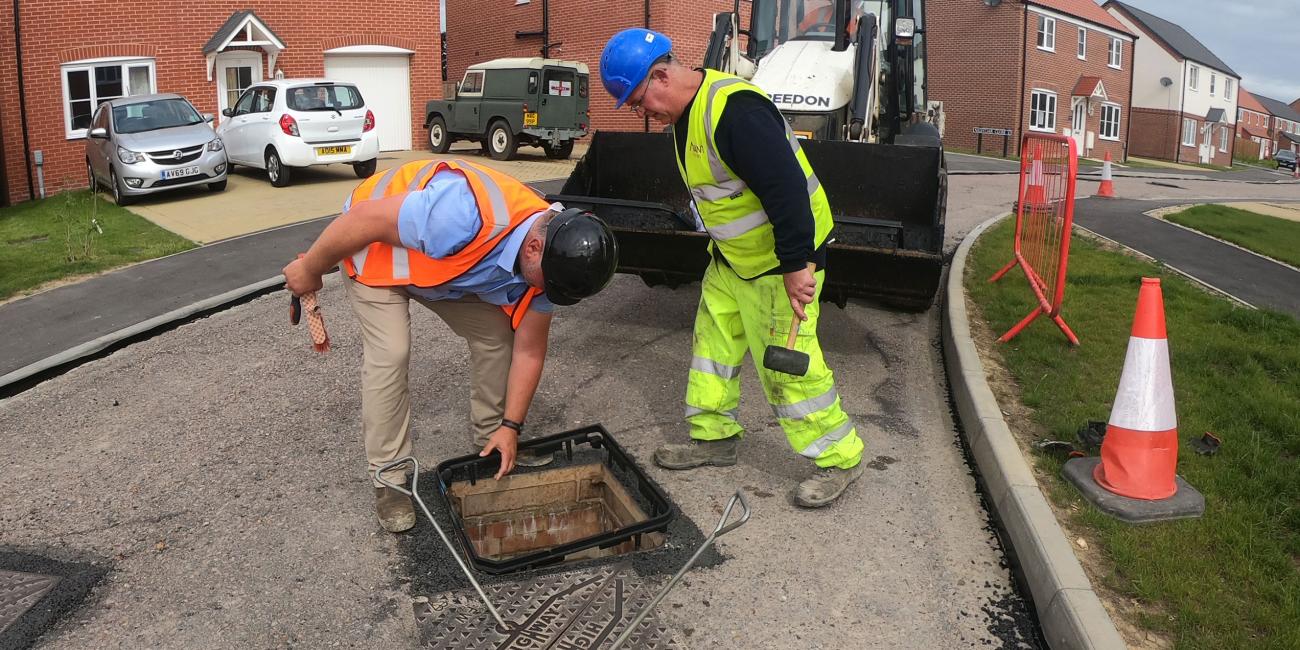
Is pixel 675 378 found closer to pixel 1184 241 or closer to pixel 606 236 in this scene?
pixel 606 236

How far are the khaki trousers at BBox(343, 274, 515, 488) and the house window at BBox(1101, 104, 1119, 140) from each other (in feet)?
148

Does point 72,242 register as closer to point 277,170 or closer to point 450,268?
point 277,170

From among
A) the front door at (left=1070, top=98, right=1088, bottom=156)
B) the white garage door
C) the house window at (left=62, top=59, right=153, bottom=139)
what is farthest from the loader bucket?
the front door at (left=1070, top=98, right=1088, bottom=156)

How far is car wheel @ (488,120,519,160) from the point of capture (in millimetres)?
19656

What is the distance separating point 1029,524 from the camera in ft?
12.2

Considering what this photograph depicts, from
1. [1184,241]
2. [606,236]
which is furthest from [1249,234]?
[606,236]

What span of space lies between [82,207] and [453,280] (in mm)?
12689

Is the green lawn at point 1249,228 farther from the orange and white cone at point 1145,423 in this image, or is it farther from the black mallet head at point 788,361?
the black mallet head at point 788,361

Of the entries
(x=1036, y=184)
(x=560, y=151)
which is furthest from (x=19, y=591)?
(x=560, y=151)

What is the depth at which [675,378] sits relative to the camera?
5809 mm

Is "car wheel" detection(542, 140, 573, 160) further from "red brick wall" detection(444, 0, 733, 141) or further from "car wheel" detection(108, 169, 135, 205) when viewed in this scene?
"car wheel" detection(108, 169, 135, 205)

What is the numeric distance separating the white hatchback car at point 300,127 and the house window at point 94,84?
11.0 ft

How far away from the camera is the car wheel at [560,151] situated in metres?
20.0

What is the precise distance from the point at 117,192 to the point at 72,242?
3.61 meters
